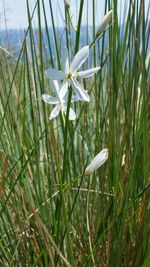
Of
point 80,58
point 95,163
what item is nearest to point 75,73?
point 80,58

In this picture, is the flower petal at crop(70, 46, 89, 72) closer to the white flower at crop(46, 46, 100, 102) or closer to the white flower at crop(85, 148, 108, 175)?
the white flower at crop(46, 46, 100, 102)

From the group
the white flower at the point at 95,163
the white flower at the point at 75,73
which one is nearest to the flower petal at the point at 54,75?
the white flower at the point at 75,73

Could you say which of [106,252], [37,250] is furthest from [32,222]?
[106,252]

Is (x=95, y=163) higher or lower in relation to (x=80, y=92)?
lower

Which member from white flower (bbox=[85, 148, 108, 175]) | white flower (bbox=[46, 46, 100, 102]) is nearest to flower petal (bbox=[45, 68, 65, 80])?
white flower (bbox=[46, 46, 100, 102])

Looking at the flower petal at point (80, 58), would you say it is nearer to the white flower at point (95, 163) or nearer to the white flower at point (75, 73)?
the white flower at point (75, 73)

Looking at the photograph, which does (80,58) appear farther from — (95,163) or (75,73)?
(95,163)

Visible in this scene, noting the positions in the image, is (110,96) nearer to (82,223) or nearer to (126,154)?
(126,154)

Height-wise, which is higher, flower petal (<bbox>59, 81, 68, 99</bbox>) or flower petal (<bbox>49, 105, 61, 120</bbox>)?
flower petal (<bbox>59, 81, 68, 99</bbox>)
